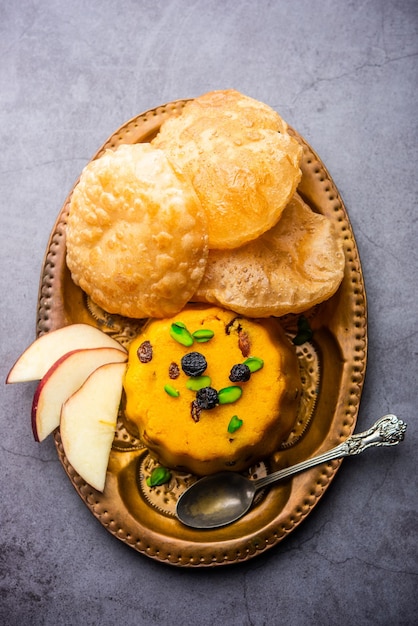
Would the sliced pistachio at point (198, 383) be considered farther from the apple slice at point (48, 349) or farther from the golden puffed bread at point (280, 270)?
the apple slice at point (48, 349)

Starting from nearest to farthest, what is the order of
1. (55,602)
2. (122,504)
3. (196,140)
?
(196,140), (122,504), (55,602)

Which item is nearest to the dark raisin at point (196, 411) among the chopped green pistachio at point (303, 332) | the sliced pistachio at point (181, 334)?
the sliced pistachio at point (181, 334)

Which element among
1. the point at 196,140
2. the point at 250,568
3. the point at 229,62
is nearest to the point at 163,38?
the point at 229,62

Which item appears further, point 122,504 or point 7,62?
point 7,62

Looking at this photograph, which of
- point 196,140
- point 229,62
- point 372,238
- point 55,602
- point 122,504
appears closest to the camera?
point 196,140

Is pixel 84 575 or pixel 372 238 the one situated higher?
pixel 372 238

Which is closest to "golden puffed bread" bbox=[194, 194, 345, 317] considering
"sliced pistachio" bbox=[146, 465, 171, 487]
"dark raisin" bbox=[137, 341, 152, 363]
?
"dark raisin" bbox=[137, 341, 152, 363]

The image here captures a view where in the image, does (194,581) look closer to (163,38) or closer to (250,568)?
(250,568)
